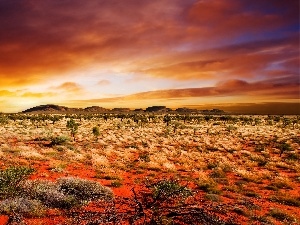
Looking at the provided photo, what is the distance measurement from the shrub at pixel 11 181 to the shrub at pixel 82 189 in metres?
1.66

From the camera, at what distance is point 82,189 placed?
44.5ft

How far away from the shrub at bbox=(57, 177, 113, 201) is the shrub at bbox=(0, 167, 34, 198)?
1.66 meters

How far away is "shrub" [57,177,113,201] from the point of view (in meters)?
12.9

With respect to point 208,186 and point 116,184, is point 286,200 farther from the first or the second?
point 116,184

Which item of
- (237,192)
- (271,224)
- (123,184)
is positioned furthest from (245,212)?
(123,184)

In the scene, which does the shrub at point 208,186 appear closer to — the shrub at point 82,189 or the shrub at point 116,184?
the shrub at point 116,184

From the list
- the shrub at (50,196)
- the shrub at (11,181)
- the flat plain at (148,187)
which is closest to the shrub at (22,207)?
the flat plain at (148,187)

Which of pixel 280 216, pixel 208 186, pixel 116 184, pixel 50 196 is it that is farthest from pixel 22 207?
pixel 280 216

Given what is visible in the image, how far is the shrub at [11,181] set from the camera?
40.4 feet

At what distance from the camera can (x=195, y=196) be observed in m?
14.4

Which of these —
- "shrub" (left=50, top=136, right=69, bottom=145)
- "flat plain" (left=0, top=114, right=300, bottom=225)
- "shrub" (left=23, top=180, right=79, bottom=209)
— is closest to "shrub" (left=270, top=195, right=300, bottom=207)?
"flat plain" (left=0, top=114, right=300, bottom=225)

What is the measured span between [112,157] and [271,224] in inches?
657

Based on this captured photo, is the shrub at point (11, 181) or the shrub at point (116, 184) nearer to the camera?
the shrub at point (11, 181)

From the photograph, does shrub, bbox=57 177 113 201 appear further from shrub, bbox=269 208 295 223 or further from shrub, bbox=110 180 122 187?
shrub, bbox=269 208 295 223
